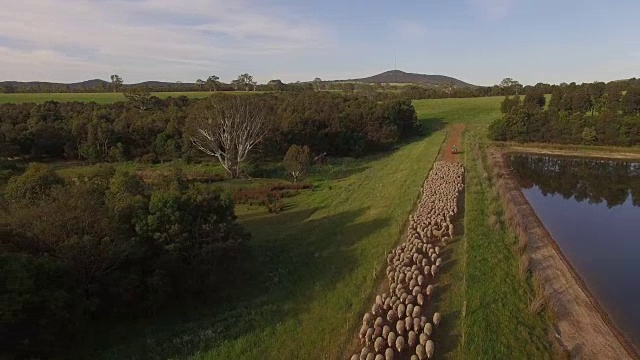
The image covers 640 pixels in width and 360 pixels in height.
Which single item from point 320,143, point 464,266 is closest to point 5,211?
point 464,266

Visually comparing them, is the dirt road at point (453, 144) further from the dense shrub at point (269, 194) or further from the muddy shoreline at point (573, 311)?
the muddy shoreline at point (573, 311)

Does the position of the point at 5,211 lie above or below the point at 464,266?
above

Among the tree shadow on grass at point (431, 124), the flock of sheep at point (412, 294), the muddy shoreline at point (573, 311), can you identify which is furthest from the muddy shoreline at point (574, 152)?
the flock of sheep at point (412, 294)

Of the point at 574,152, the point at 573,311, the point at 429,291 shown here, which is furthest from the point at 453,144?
the point at 429,291

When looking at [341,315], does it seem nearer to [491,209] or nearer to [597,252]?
[491,209]

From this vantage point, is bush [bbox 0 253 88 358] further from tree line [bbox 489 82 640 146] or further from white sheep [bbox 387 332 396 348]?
tree line [bbox 489 82 640 146]

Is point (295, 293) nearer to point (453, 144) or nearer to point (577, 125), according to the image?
point (453, 144)
